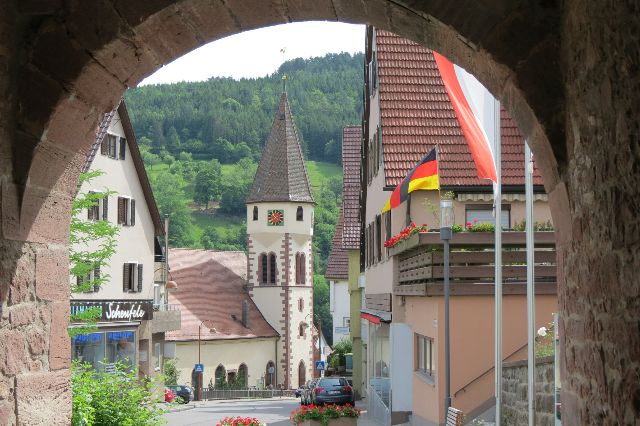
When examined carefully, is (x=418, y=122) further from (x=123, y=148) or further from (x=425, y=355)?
(x=123, y=148)

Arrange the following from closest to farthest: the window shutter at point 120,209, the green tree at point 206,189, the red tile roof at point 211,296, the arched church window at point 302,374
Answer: the window shutter at point 120,209, the red tile roof at point 211,296, the arched church window at point 302,374, the green tree at point 206,189

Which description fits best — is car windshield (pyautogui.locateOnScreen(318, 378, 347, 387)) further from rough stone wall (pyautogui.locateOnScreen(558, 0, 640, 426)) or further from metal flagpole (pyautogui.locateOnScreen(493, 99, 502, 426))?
rough stone wall (pyautogui.locateOnScreen(558, 0, 640, 426))

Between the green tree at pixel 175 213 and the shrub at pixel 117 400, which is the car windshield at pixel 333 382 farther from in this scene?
the green tree at pixel 175 213

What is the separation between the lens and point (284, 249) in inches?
2800

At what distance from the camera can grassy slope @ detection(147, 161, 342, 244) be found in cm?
11969

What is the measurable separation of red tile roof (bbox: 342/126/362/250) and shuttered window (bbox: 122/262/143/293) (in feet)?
26.2

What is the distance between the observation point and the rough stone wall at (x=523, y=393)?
12133 mm

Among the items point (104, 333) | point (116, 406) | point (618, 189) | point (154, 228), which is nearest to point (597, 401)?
point (618, 189)

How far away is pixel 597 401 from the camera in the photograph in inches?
179

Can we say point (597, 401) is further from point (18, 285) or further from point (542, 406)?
point (542, 406)

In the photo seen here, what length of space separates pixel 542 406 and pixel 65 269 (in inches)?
308

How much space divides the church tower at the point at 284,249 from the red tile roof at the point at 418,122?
46.0 meters

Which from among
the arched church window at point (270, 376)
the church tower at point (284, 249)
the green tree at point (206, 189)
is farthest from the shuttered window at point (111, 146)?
the green tree at point (206, 189)

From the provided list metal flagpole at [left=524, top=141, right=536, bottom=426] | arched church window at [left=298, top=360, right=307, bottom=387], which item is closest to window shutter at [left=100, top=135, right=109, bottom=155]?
metal flagpole at [left=524, top=141, right=536, bottom=426]
